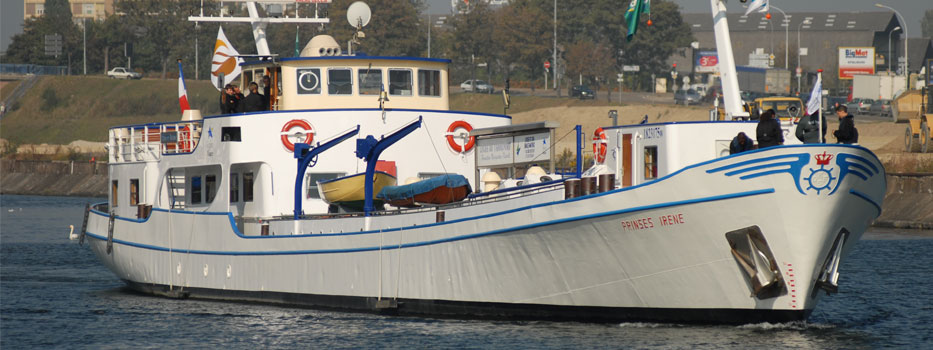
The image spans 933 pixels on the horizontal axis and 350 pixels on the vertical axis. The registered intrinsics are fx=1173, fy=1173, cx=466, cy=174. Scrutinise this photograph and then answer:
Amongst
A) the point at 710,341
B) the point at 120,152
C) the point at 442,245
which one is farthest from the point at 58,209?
the point at 710,341

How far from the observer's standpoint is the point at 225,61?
3044 centimetres

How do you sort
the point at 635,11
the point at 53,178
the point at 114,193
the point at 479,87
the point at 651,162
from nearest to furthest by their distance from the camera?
the point at 651,162, the point at 635,11, the point at 114,193, the point at 53,178, the point at 479,87

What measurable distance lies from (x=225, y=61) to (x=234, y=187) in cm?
479

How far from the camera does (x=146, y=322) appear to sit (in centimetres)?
A: 2427

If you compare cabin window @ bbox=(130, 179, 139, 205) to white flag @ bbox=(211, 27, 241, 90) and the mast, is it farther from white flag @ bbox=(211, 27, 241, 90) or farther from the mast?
the mast

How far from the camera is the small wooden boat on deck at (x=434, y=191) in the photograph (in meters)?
22.6

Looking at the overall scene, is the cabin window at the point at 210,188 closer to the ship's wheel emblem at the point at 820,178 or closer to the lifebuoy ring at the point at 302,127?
the lifebuoy ring at the point at 302,127

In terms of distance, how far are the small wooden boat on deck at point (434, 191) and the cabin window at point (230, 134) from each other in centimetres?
478

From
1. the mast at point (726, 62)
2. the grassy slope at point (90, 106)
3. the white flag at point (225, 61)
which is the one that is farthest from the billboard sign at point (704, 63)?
the mast at point (726, 62)

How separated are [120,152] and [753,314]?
18.4m

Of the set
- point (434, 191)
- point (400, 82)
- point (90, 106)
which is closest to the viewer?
point (434, 191)

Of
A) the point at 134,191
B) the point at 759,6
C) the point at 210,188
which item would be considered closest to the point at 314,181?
the point at 210,188

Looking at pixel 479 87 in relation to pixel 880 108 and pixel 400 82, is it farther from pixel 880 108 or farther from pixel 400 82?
pixel 400 82

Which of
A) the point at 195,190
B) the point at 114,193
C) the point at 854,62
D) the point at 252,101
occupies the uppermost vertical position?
the point at 854,62
